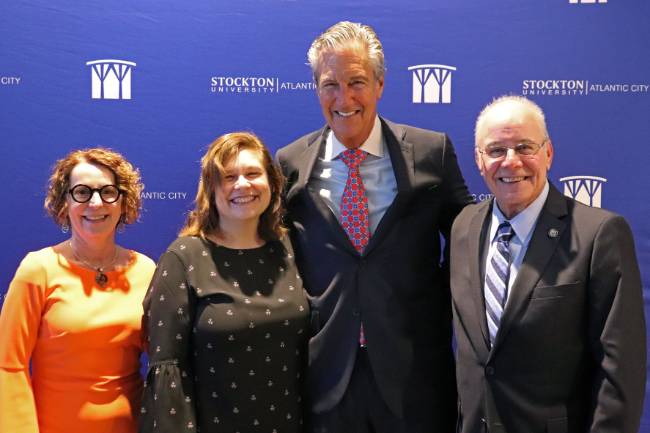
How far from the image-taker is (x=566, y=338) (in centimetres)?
169

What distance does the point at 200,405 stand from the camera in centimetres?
198

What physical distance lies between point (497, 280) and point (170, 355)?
1043 mm

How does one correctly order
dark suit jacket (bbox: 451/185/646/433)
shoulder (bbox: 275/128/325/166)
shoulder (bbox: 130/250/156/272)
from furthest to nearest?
shoulder (bbox: 275/128/325/166), shoulder (bbox: 130/250/156/272), dark suit jacket (bbox: 451/185/646/433)

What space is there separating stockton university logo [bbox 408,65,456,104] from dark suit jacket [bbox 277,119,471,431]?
0.83 metres

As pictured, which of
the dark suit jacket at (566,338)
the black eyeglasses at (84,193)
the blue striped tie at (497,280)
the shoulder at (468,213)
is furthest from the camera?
the black eyeglasses at (84,193)

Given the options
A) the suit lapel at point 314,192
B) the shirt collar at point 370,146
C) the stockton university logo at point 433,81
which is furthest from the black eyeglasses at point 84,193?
the stockton university logo at point 433,81

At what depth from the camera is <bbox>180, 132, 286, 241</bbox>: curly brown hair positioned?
6.92 ft

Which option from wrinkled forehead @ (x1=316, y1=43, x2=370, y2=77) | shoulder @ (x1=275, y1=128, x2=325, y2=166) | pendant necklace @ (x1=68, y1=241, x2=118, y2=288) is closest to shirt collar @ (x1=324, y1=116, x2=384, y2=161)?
shoulder @ (x1=275, y1=128, x2=325, y2=166)

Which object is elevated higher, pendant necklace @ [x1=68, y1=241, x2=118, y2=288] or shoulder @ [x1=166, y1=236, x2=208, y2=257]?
shoulder @ [x1=166, y1=236, x2=208, y2=257]

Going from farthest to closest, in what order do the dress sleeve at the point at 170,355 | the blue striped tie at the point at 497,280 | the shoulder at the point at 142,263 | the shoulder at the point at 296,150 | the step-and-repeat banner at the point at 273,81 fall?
1. the step-and-repeat banner at the point at 273,81
2. the shoulder at the point at 296,150
3. the shoulder at the point at 142,263
4. the dress sleeve at the point at 170,355
5. the blue striped tie at the point at 497,280

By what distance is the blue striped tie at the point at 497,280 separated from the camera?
1.78 meters

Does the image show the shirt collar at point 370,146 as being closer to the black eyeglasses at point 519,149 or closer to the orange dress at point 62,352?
the black eyeglasses at point 519,149

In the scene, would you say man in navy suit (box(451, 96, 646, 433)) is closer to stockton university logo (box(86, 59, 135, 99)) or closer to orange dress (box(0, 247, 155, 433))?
orange dress (box(0, 247, 155, 433))

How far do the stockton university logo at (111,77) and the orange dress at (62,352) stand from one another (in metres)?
1.21
